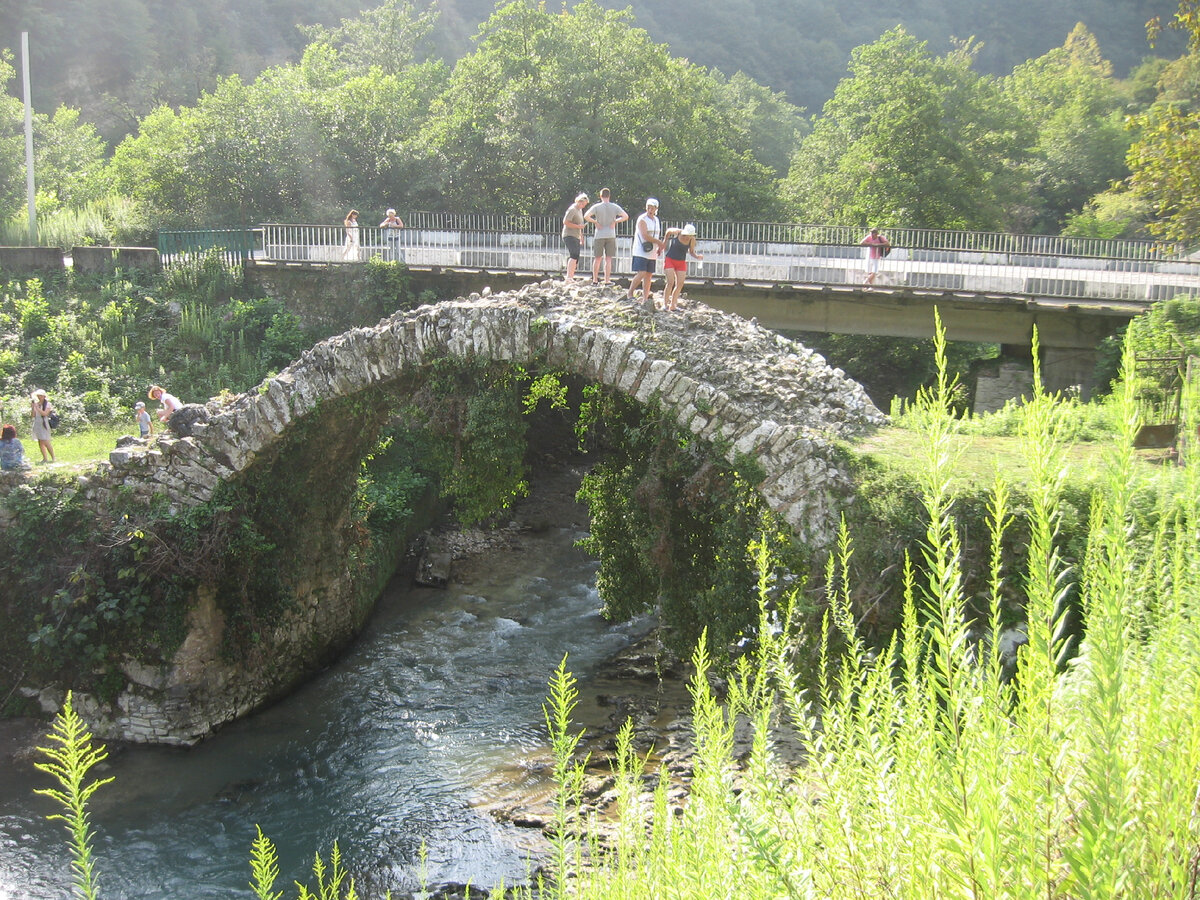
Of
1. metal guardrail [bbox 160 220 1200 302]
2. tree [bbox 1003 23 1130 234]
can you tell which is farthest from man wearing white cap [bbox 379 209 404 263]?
tree [bbox 1003 23 1130 234]

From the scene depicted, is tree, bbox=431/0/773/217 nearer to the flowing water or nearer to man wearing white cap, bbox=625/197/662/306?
man wearing white cap, bbox=625/197/662/306

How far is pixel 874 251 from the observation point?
62.4 feet

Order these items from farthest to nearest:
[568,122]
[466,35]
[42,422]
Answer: [466,35] < [568,122] < [42,422]

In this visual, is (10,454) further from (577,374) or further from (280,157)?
(280,157)

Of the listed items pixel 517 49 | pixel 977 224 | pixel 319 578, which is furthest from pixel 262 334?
pixel 977 224

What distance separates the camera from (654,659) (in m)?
13.6

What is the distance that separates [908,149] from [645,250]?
19204 mm

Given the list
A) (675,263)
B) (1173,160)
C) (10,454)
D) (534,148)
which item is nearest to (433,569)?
(10,454)

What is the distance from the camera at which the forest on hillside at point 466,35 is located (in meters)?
42.9

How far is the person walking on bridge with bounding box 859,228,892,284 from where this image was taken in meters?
18.9

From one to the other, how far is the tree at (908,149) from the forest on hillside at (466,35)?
778 cm

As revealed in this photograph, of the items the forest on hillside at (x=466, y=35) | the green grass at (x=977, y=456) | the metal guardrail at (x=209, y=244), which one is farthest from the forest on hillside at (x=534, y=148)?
the green grass at (x=977, y=456)

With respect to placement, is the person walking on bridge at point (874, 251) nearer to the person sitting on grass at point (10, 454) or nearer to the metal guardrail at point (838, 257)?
the metal guardrail at point (838, 257)

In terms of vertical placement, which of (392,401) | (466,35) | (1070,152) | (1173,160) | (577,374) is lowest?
(392,401)
